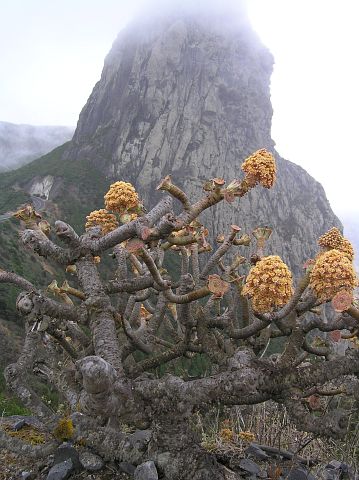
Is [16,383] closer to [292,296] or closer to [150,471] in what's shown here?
[150,471]

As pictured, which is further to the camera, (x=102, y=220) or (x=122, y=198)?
(x=102, y=220)

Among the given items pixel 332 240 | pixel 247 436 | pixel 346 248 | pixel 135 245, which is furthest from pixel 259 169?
pixel 247 436

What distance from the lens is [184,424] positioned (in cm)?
404

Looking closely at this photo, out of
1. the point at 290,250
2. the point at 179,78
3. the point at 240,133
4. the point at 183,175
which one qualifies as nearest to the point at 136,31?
the point at 179,78

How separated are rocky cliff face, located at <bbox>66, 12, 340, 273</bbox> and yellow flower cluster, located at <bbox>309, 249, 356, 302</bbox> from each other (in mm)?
110591

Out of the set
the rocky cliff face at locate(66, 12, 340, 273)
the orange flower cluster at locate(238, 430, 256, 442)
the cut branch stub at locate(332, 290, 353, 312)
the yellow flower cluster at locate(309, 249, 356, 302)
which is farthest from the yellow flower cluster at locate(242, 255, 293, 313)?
the rocky cliff face at locate(66, 12, 340, 273)

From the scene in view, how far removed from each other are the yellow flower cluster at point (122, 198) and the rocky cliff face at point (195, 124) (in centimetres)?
10912

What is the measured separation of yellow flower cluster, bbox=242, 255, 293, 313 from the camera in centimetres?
396

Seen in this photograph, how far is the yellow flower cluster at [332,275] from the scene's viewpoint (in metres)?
3.70

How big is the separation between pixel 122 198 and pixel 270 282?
2125 millimetres

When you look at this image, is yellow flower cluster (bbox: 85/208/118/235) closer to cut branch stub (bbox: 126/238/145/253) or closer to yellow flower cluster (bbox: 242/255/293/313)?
cut branch stub (bbox: 126/238/145/253)

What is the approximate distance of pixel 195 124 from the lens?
130875 mm

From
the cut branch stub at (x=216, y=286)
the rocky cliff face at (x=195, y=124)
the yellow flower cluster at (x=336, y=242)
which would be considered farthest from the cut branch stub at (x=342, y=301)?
the rocky cliff face at (x=195, y=124)

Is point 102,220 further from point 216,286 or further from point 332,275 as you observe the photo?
point 332,275
